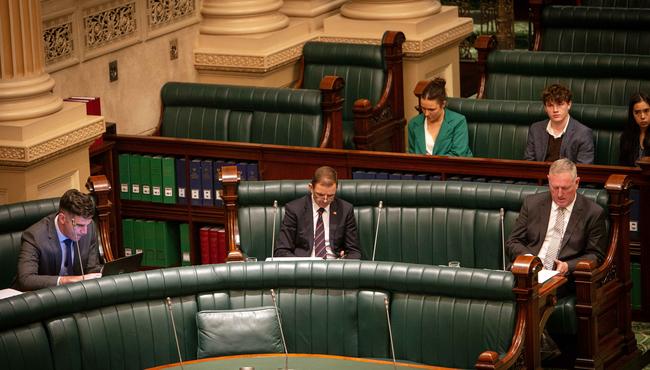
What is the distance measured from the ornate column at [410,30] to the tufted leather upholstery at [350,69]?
1.85ft

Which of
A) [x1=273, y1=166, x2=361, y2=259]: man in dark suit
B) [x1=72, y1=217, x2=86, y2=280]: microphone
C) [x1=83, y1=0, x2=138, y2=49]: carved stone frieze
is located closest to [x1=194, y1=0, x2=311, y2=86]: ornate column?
[x1=83, y1=0, x2=138, y2=49]: carved stone frieze

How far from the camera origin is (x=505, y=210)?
779cm

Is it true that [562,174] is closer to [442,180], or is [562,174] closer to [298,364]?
[442,180]

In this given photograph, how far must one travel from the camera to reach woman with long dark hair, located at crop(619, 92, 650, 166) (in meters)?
8.41

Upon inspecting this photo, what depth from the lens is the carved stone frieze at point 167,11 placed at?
10289 millimetres

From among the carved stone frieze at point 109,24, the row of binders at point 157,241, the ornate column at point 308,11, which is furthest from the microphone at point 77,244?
the ornate column at point 308,11

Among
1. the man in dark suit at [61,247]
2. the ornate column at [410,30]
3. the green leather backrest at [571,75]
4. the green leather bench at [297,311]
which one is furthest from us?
the ornate column at [410,30]

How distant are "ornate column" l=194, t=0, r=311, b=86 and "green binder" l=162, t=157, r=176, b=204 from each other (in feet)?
5.13

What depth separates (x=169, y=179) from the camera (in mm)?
9422

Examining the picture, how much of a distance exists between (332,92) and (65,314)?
350 centimetres

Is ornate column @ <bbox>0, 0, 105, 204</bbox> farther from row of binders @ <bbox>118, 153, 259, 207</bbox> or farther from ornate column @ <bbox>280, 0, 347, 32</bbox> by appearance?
ornate column @ <bbox>280, 0, 347, 32</bbox>

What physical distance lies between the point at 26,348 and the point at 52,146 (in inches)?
84.8

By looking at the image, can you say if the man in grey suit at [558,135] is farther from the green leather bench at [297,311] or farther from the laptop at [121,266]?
the laptop at [121,266]

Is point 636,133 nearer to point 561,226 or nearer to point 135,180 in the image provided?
point 561,226
